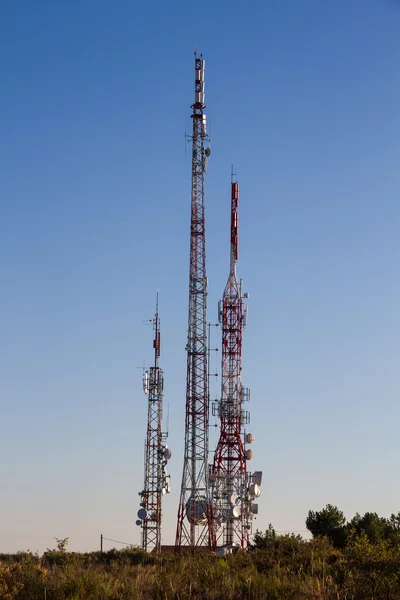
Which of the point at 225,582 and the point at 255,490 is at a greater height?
the point at 255,490

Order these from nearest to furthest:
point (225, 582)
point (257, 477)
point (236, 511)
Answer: point (225, 582) < point (236, 511) < point (257, 477)

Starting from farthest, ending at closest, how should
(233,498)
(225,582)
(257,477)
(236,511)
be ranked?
(257,477) → (233,498) → (236,511) → (225,582)

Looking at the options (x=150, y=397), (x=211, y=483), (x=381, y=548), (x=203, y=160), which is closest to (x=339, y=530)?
(x=211, y=483)

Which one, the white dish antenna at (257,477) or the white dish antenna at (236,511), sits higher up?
the white dish antenna at (257,477)

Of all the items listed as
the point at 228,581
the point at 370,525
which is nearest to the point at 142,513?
the point at 370,525

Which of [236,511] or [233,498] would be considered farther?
[233,498]

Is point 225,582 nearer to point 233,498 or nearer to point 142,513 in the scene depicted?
point 233,498

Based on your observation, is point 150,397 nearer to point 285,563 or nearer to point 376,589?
point 285,563

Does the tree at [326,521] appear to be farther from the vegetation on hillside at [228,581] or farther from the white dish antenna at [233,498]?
the vegetation on hillside at [228,581]

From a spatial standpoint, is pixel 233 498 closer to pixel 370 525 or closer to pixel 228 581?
pixel 370 525

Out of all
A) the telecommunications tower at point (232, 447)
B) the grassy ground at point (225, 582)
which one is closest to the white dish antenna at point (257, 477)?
the telecommunications tower at point (232, 447)

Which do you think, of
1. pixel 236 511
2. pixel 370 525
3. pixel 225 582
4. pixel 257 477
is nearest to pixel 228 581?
pixel 225 582

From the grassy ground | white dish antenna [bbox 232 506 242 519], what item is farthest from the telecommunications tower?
the grassy ground

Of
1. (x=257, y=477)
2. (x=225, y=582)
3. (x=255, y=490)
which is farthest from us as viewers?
(x=257, y=477)
